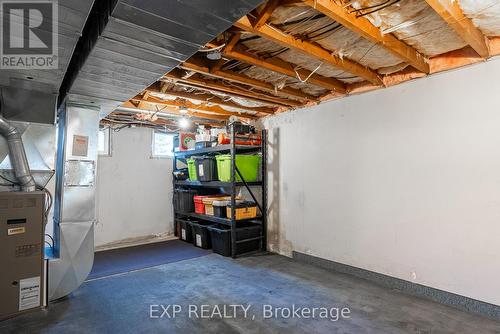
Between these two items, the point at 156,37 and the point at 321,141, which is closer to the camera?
the point at 156,37

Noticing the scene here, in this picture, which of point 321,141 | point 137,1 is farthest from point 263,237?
point 137,1

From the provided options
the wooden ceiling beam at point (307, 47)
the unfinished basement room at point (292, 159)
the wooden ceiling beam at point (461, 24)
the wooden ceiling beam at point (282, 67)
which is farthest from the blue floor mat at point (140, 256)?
the wooden ceiling beam at point (461, 24)

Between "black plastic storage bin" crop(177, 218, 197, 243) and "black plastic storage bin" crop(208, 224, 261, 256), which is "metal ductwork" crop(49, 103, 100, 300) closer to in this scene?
"black plastic storage bin" crop(208, 224, 261, 256)

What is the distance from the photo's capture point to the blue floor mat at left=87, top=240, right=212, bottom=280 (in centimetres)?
384

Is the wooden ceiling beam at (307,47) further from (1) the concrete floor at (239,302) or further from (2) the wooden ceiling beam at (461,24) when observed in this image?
(1) the concrete floor at (239,302)

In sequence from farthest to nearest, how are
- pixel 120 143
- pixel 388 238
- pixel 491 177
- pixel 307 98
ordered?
1. pixel 120 143
2. pixel 307 98
3. pixel 388 238
4. pixel 491 177

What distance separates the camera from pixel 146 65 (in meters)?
2.00

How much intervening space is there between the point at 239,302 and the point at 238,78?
2.32 m

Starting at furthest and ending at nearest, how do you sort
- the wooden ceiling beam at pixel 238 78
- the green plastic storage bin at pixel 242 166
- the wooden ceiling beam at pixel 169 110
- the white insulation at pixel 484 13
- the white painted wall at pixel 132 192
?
the white painted wall at pixel 132 192, the green plastic storage bin at pixel 242 166, the wooden ceiling beam at pixel 169 110, the wooden ceiling beam at pixel 238 78, the white insulation at pixel 484 13

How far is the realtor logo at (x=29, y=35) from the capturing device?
1.38 meters

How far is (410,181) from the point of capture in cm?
307

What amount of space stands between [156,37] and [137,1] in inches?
13.2

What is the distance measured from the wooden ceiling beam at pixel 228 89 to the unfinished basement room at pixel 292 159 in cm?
3

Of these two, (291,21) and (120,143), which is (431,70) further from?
(120,143)
